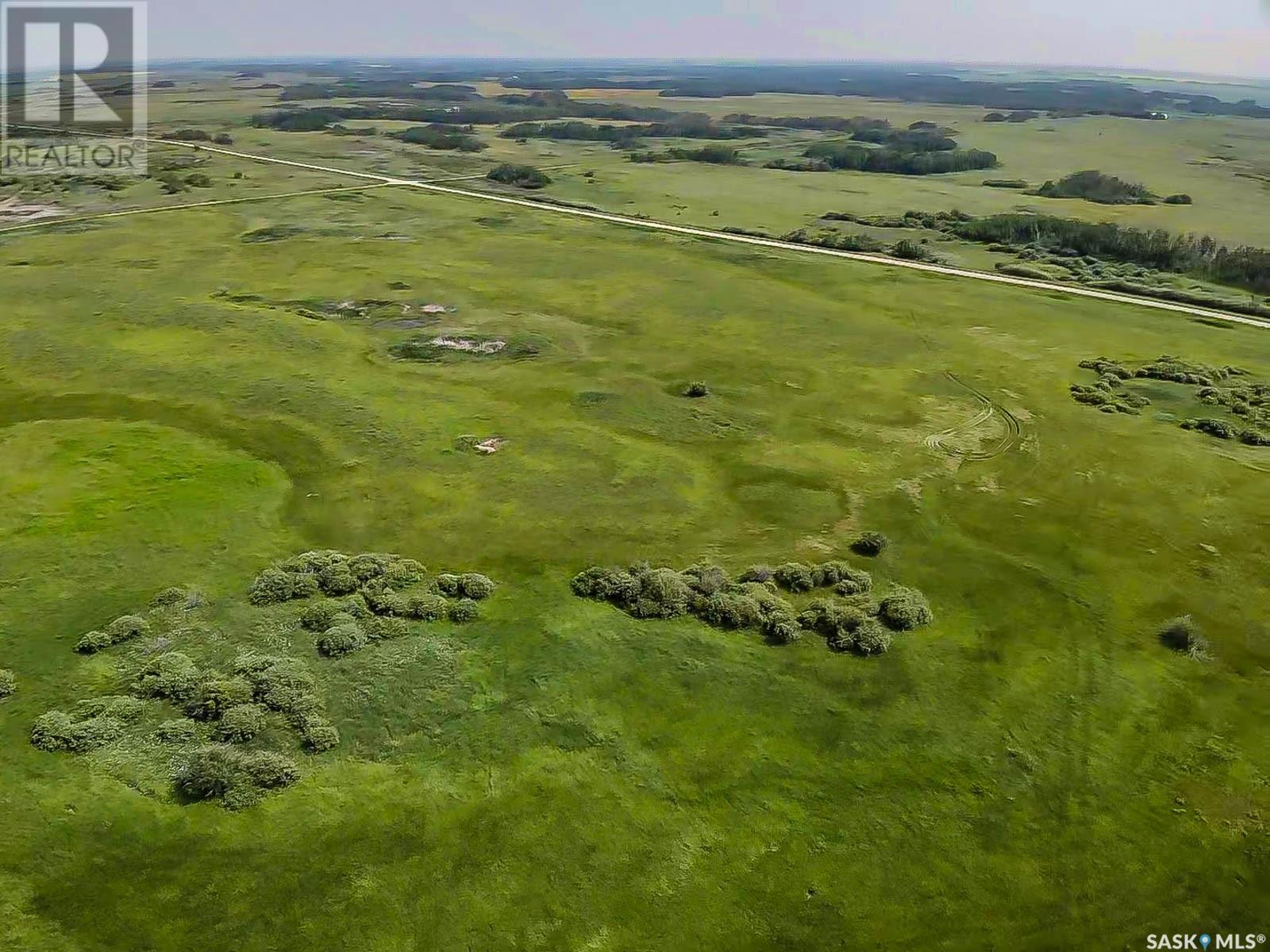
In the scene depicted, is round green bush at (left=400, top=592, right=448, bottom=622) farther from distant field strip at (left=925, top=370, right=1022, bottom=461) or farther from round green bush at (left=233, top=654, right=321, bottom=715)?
distant field strip at (left=925, top=370, right=1022, bottom=461)

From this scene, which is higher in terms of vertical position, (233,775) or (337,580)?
(337,580)

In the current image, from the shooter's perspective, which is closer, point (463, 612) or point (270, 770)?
point (270, 770)

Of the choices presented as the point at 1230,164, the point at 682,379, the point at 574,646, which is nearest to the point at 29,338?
the point at 682,379

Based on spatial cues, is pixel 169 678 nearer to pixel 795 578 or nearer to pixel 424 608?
pixel 424 608

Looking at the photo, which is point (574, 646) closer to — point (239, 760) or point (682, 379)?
point (239, 760)

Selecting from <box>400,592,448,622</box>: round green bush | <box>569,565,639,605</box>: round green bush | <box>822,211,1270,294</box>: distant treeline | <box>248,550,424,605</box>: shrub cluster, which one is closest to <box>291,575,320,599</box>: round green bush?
<box>248,550,424,605</box>: shrub cluster

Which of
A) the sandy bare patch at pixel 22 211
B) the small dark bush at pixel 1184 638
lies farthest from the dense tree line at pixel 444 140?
the small dark bush at pixel 1184 638

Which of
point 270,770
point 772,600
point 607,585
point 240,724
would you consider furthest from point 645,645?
point 240,724
